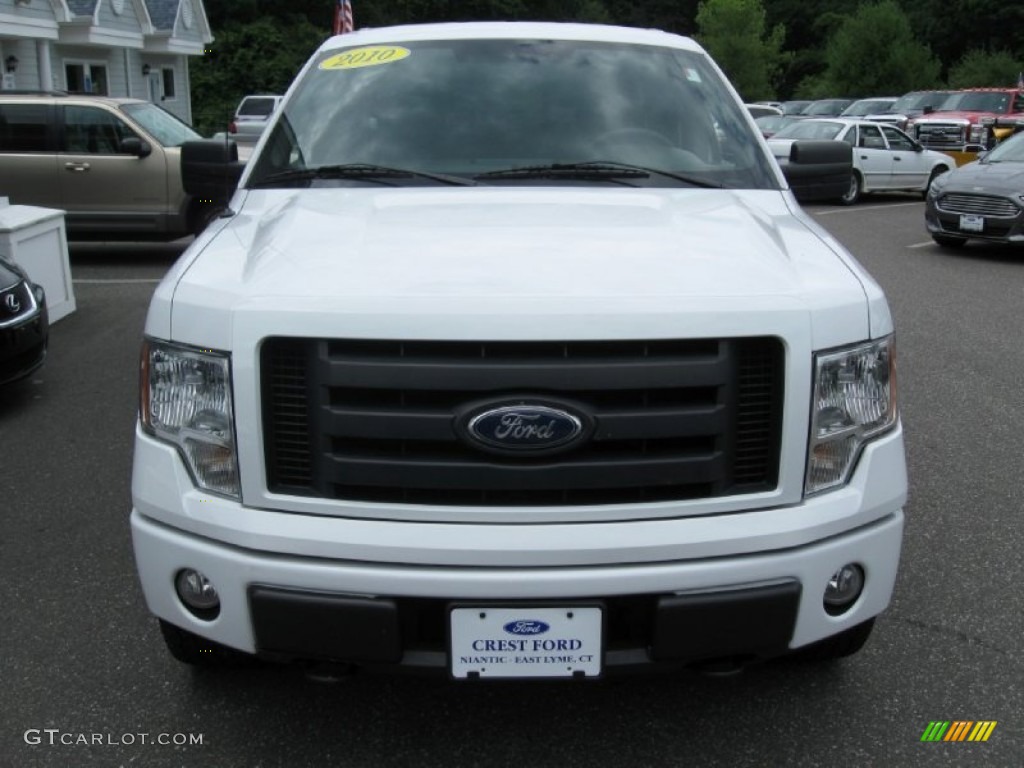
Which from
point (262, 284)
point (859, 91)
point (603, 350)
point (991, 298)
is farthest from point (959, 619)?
point (859, 91)

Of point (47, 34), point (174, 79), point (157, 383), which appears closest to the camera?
point (157, 383)

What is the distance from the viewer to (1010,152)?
12672mm

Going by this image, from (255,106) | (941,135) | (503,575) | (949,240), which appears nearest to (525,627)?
(503,575)

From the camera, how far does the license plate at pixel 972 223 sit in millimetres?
11742

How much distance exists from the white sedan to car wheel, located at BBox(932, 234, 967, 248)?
16.0ft

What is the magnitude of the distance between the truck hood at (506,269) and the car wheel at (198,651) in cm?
88

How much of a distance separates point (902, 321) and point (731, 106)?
5.09 meters

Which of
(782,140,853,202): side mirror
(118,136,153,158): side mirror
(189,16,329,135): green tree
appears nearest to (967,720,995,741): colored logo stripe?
(782,140,853,202): side mirror

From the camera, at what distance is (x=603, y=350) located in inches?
91.0

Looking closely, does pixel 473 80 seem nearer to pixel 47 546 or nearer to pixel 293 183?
pixel 293 183

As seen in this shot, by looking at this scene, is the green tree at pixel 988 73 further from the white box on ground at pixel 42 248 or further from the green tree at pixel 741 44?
the white box on ground at pixel 42 248

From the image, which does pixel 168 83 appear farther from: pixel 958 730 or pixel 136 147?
pixel 958 730

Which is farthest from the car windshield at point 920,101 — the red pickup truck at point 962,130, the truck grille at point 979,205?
the truck grille at point 979,205

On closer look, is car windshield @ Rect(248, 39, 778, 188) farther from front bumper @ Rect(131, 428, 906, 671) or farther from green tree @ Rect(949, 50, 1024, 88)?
green tree @ Rect(949, 50, 1024, 88)
